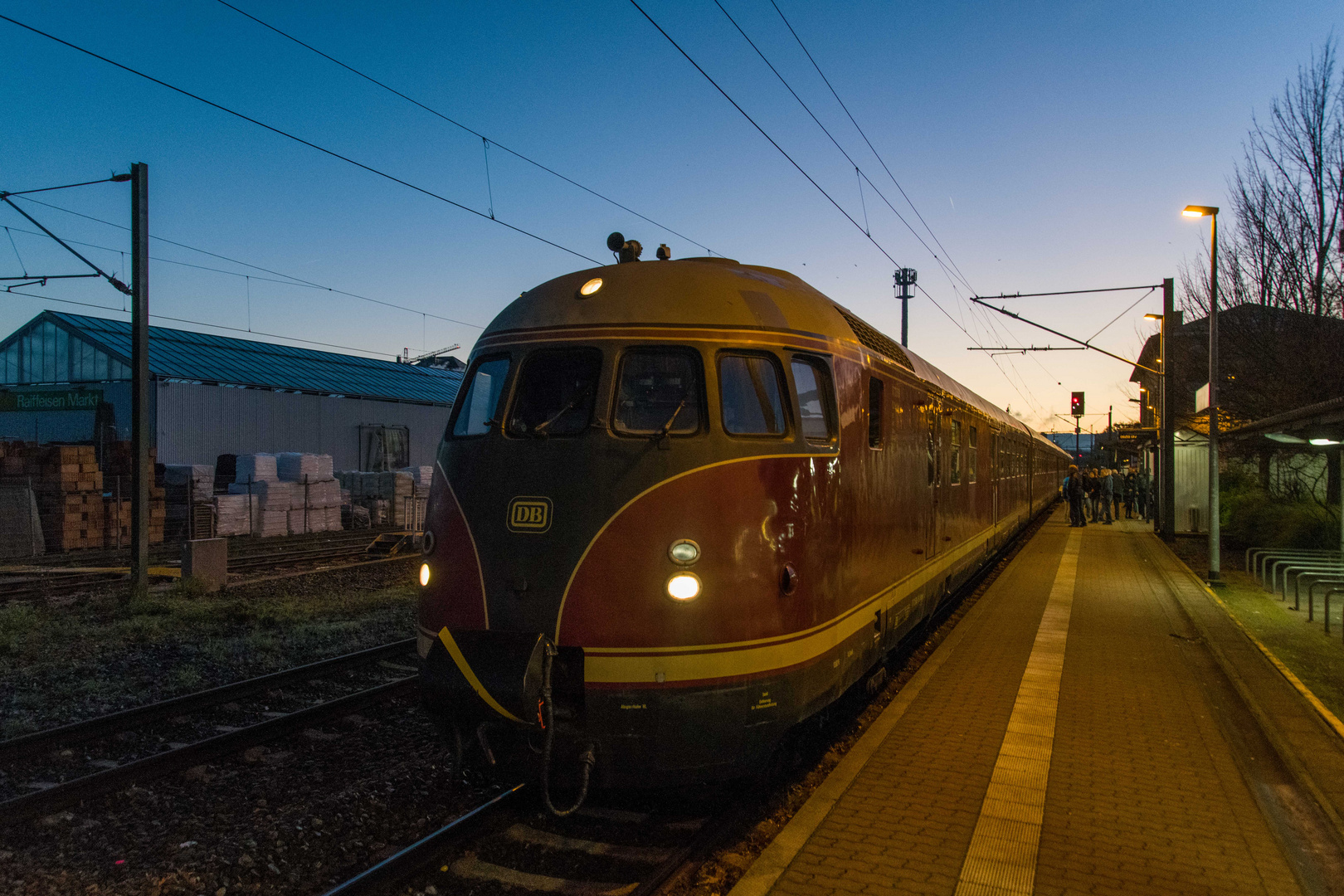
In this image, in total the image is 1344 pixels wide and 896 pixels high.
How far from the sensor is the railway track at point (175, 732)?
5.59m

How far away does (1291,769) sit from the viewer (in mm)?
6000

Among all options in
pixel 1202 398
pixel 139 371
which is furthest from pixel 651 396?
pixel 1202 398

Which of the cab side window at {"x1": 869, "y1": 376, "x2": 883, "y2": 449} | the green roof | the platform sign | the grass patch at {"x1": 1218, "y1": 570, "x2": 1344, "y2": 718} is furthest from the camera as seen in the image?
the green roof

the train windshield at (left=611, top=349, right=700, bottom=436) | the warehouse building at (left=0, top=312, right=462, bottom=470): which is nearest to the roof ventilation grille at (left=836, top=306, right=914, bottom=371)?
the train windshield at (left=611, top=349, right=700, bottom=436)

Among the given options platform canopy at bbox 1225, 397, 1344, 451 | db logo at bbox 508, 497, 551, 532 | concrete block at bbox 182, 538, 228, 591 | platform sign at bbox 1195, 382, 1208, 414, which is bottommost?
concrete block at bbox 182, 538, 228, 591

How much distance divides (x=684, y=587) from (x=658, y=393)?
1.12 metres

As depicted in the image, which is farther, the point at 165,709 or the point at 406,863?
the point at 165,709

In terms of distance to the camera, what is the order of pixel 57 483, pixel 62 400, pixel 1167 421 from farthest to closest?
1. pixel 62 400
2. pixel 1167 421
3. pixel 57 483

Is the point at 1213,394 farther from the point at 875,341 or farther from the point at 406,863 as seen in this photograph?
the point at 406,863

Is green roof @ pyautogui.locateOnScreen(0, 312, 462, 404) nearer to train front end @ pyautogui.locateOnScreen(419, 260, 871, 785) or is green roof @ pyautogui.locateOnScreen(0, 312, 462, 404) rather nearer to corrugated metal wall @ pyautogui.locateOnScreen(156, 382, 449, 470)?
corrugated metal wall @ pyautogui.locateOnScreen(156, 382, 449, 470)

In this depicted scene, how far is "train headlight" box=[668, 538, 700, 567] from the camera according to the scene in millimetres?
4641

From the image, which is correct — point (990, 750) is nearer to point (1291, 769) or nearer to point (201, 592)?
point (1291, 769)

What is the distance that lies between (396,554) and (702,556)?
16.1 metres

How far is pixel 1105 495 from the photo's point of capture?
31000 millimetres
